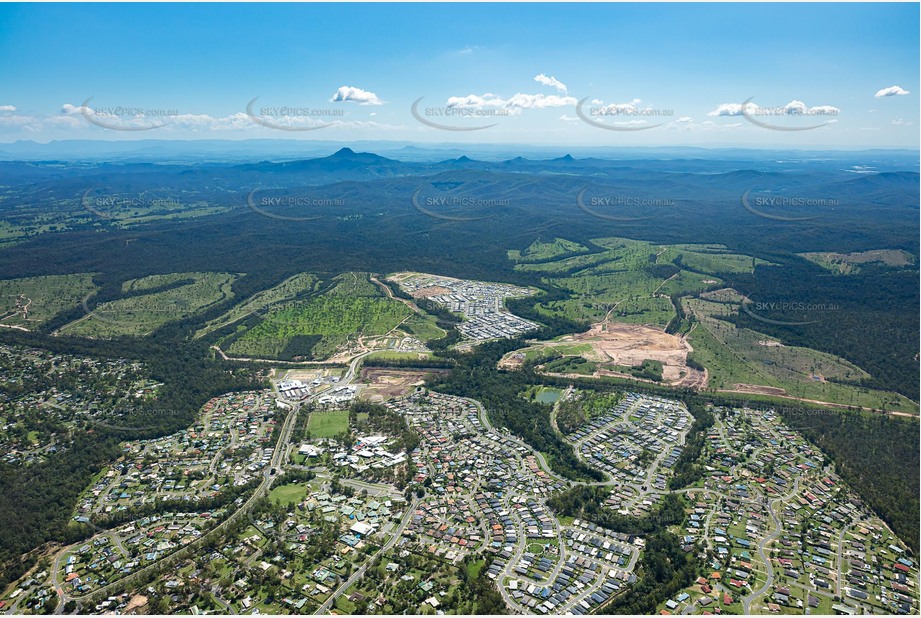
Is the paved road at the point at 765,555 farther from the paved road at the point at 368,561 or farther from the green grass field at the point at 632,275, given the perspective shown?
the green grass field at the point at 632,275

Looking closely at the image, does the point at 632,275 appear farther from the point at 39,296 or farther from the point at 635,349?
the point at 39,296

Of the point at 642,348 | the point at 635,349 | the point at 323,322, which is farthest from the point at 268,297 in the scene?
the point at 642,348

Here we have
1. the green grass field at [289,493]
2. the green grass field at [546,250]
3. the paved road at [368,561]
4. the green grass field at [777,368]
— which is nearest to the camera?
the paved road at [368,561]

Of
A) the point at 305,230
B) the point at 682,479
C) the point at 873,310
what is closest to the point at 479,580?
the point at 682,479

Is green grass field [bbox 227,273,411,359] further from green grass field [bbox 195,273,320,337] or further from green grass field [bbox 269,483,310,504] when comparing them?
green grass field [bbox 269,483,310,504]

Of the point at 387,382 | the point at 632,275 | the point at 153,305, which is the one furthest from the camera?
the point at 632,275

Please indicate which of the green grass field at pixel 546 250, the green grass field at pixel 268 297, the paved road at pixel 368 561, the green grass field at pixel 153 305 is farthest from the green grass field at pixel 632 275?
the green grass field at pixel 153 305
